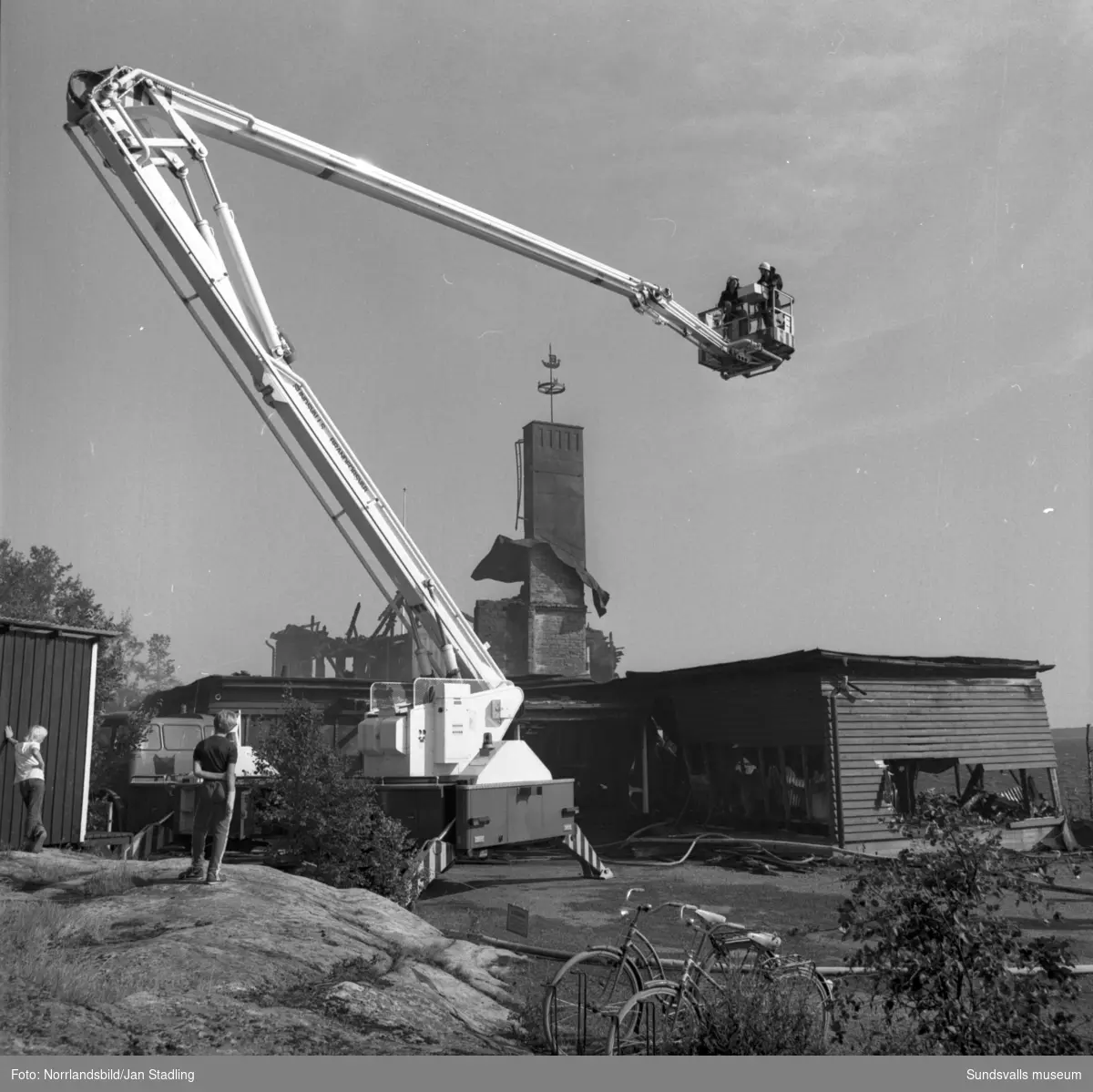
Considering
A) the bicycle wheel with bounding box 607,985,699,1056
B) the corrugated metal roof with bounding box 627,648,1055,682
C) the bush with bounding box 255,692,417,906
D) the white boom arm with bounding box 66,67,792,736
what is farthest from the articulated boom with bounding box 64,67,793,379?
the bicycle wheel with bounding box 607,985,699,1056

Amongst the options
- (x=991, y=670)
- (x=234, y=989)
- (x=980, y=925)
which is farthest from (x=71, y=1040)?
(x=991, y=670)

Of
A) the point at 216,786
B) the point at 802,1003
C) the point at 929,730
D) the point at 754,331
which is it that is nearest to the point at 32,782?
the point at 216,786

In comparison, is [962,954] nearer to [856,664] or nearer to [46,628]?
[46,628]

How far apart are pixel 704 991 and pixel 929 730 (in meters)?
19.0

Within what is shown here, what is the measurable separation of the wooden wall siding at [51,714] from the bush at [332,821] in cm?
412

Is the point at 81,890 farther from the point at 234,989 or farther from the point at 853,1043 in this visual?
the point at 853,1043

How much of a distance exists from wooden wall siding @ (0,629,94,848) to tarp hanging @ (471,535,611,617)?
27.8 metres

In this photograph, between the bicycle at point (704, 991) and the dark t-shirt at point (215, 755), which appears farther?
the dark t-shirt at point (215, 755)

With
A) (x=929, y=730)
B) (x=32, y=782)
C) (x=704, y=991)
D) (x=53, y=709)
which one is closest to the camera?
(x=704, y=991)

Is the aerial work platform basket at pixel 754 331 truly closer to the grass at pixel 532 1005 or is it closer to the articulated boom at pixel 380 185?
the articulated boom at pixel 380 185

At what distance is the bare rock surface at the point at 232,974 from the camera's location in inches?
254

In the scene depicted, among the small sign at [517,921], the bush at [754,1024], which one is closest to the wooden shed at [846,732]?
the small sign at [517,921]

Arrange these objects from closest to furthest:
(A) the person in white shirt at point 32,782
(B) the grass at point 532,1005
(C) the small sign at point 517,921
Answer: (B) the grass at point 532,1005, (C) the small sign at point 517,921, (A) the person in white shirt at point 32,782

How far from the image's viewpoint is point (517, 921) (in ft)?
26.4
